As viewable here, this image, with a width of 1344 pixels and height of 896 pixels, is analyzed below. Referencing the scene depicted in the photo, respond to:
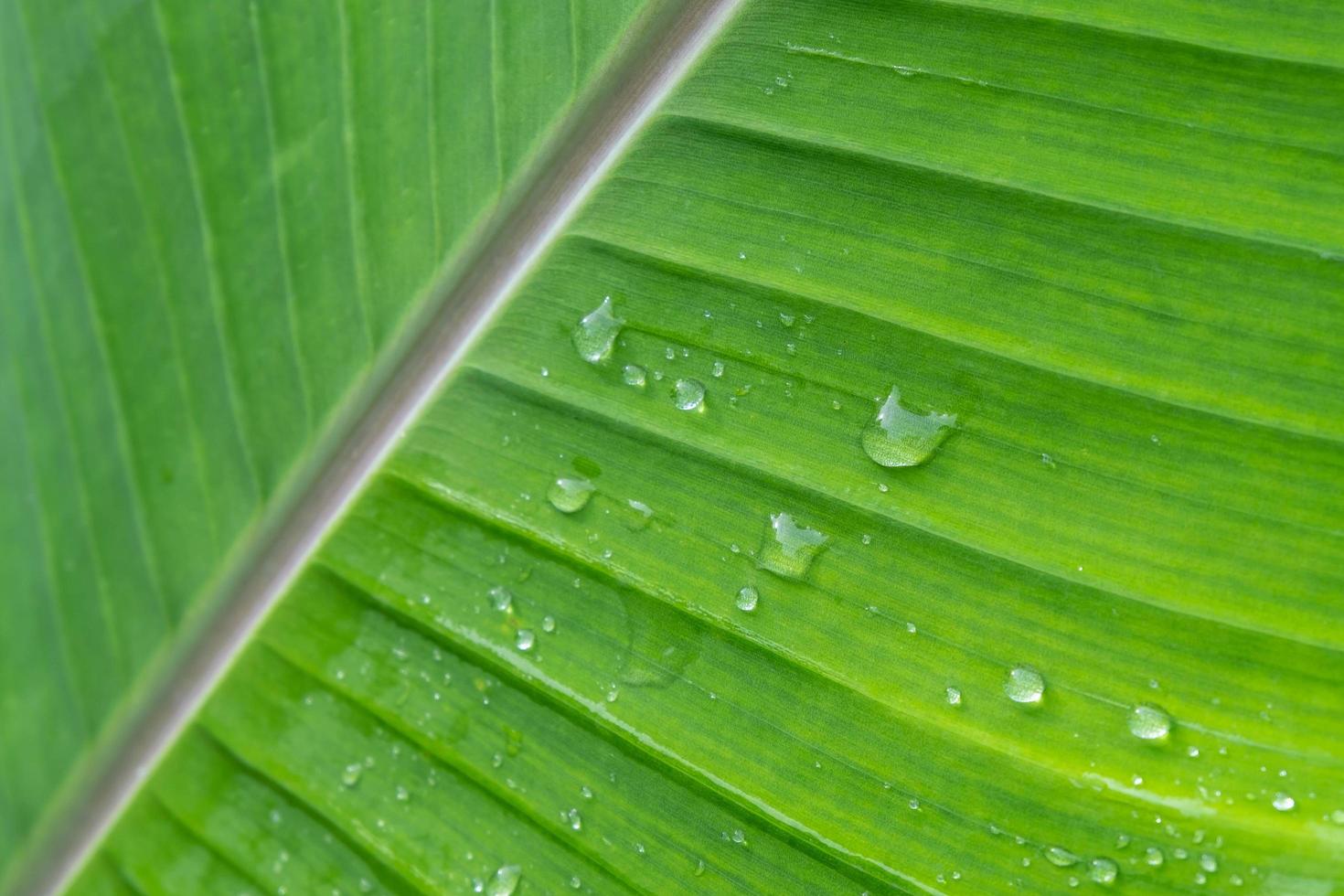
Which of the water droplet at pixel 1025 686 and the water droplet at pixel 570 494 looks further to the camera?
the water droplet at pixel 570 494

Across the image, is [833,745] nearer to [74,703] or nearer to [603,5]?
[603,5]

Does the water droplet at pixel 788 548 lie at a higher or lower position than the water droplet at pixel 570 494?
higher

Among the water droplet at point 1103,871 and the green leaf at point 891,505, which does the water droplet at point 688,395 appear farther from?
the water droplet at point 1103,871

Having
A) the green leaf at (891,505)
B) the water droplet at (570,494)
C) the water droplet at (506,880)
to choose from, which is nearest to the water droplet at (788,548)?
the green leaf at (891,505)

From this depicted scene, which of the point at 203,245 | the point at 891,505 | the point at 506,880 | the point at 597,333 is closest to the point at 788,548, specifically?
the point at 891,505

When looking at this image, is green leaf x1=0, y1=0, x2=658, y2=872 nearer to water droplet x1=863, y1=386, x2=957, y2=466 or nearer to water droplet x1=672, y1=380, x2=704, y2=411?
water droplet x1=672, y1=380, x2=704, y2=411

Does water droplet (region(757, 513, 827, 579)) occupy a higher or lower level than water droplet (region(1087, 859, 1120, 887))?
higher

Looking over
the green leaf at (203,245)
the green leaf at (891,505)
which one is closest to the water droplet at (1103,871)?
the green leaf at (891,505)

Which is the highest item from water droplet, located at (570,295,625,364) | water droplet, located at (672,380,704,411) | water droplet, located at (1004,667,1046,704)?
water droplet, located at (570,295,625,364)

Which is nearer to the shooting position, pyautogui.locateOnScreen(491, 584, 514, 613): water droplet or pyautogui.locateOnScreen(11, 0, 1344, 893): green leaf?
pyautogui.locateOnScreen(11, 0, 1344, 893): green leaf

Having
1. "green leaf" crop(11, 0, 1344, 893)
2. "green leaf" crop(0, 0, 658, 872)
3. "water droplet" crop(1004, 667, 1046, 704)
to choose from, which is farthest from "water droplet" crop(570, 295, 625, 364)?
"water droplet" crop(1004, 667, 1046, 704)

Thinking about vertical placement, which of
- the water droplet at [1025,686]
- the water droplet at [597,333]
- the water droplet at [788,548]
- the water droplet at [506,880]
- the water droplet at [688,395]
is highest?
the water droplet at [597,333]
